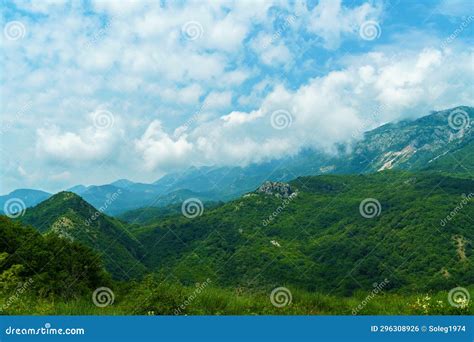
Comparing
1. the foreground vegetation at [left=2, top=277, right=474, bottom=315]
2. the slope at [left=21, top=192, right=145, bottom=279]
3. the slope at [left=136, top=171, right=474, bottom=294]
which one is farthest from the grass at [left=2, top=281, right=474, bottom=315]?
the slope at [left=21, top=192, right=145, bottom=279]

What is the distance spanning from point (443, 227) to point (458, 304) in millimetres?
160822

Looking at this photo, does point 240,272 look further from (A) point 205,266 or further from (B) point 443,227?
(B) point 443,227

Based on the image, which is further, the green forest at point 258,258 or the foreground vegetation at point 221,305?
the green forest at point 258,258

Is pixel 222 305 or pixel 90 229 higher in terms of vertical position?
pixel 90 229

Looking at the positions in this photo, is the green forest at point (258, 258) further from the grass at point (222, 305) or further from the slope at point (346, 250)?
the slope at point (346, 250)

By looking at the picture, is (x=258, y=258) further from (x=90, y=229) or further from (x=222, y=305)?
(x=222, y=305)

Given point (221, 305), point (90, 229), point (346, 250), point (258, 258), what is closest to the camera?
point (221, 305)

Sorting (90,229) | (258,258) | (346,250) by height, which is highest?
(90,229)

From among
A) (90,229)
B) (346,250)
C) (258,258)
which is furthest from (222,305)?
(346,250)

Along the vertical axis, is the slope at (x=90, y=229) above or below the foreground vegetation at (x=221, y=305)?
above

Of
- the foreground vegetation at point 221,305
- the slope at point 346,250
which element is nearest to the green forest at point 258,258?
the foreground vegetation at point 221,305

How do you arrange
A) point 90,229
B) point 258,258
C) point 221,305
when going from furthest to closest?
1. point 258,258
2. point 90,229
3. point 221,305

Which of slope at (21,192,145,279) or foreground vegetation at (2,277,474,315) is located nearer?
foreground vegetation at (2,277,474,315)

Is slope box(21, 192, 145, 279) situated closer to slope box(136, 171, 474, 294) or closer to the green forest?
the green forest
